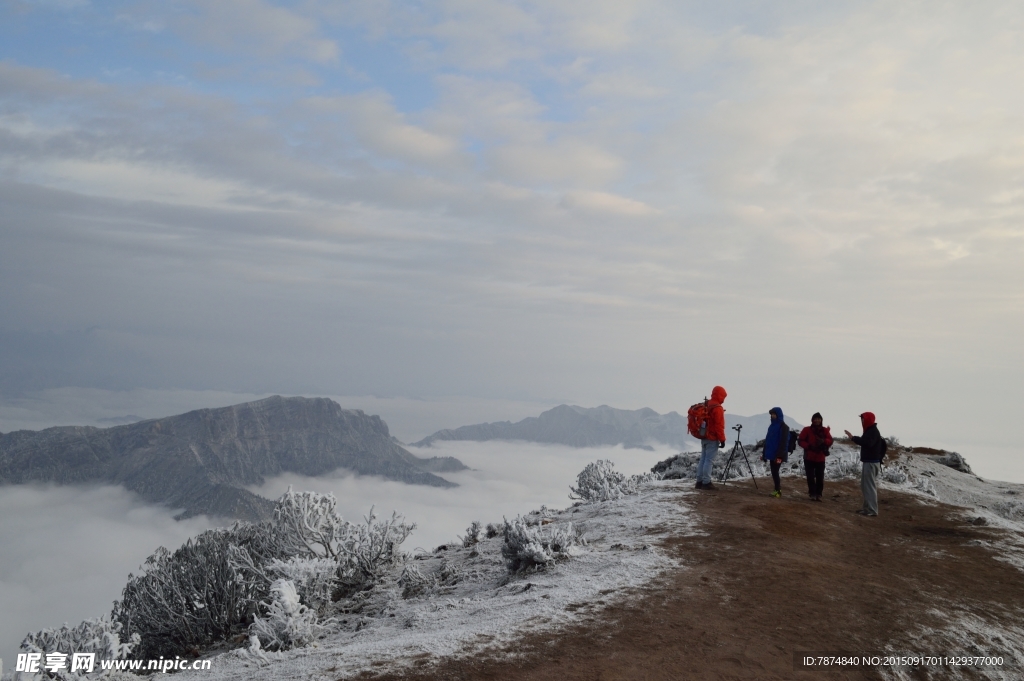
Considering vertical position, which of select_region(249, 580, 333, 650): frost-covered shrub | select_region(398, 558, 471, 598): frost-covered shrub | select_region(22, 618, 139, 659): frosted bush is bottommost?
select_region(22, 618, 139, 659): frosted bush

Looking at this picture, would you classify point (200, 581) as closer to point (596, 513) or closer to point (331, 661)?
point (331, 661)

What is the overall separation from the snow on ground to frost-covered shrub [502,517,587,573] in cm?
21

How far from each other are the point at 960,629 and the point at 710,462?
7196 mm

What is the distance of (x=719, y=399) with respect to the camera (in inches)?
534

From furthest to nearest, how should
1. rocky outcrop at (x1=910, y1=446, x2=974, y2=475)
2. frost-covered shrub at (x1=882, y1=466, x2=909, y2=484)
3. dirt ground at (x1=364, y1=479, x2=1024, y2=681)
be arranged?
1. rocky outcrop at (x1=910, y1=446, x2=974, y2=475)
2. frost-covered shrub at (x1=882, y1=466, x2=909, y2=484)
3. dirt ground at (x1=364, y1=479, x2=1024, y2=681)

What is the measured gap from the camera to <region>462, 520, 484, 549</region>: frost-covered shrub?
14.5m

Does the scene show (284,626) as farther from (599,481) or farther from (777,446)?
(599,481)

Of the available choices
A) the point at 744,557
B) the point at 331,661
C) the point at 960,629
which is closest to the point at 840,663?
the point at 960,629

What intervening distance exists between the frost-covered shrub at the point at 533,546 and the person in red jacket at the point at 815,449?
21.7 feet

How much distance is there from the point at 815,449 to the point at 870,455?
1.42m

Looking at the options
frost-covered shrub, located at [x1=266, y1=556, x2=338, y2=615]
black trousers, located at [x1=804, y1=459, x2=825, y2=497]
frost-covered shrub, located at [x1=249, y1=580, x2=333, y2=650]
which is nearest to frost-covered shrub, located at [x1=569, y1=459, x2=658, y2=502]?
black trousers, located at [x1=804, y1=459, x2=825, y2=497]

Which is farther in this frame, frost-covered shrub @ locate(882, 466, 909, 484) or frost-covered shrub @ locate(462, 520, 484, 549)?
frost-covered shrub @ locate(882, 466, 909, 484)

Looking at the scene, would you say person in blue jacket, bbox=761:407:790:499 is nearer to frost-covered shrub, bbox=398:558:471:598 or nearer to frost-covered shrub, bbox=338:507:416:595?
frost-covered shrub, bbox=398:558:471:598

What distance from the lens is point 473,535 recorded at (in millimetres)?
14734
